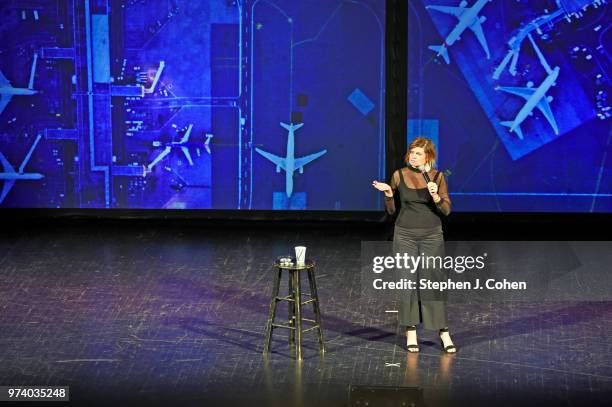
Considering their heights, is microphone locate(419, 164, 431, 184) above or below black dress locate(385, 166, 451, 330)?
above

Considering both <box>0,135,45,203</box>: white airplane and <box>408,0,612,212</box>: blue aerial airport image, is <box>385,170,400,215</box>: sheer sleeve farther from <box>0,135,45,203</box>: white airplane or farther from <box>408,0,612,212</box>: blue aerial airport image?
<box>0,135,45,203</box>: white airplane

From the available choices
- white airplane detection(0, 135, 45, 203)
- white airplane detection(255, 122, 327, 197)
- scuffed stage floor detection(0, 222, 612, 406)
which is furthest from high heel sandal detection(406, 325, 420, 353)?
white airplane detection(0, 135, 45, 203)

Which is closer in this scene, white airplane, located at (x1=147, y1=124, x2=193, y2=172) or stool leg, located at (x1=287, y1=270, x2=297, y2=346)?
stool leg, located at (x1=287, y1=270, x2=297, y2=346)

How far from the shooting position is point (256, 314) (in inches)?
299

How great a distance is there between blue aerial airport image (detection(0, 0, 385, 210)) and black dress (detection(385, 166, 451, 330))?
12.7 feet

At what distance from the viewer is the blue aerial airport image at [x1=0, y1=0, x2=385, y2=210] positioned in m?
10.4

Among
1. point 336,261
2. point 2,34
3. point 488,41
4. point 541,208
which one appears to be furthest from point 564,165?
point 2,34

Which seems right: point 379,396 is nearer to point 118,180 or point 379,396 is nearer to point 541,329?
point 541,329

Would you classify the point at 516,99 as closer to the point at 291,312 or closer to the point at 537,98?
the point at 537,98

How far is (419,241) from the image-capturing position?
662 cm

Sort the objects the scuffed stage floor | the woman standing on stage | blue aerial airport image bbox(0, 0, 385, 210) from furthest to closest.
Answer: blue aerial airport image bbox(0, 0, 385, 210) < the woman standing on stage < the scuffed stage floor

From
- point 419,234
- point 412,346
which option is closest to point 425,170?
point 419,234

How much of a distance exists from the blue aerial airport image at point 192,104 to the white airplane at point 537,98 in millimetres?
1275

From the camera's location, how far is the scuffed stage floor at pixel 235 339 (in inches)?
240
